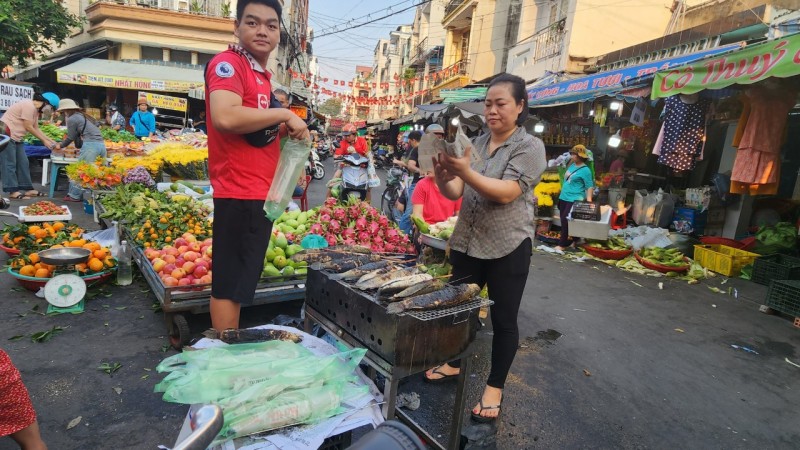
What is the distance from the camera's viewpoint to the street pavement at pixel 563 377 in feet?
9.07

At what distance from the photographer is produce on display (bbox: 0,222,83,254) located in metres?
4.71

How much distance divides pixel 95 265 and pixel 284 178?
3339 millimetres

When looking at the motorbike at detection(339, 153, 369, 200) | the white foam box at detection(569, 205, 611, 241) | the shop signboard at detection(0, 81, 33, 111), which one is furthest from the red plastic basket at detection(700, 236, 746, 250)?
the shop signboard at detection(0, 81, 33, 111)

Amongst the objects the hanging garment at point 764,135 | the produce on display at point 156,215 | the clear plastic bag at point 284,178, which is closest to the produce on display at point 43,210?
the produce on display at point 156,215

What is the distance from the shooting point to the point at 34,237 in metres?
4.82

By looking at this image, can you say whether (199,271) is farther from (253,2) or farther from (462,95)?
(462,95)

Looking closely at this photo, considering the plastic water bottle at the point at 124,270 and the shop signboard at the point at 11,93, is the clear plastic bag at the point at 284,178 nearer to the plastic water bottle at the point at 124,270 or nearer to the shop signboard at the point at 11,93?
the plastic water bottle at the point at 124,270

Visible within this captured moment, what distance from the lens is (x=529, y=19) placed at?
17.0m

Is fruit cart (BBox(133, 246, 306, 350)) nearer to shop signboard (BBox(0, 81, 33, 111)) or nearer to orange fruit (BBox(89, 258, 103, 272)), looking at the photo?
orange fruit (BBox(89, 258, 103, 272))

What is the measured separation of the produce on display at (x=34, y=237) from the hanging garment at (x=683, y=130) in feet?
28.6

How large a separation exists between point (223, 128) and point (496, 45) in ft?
77.3

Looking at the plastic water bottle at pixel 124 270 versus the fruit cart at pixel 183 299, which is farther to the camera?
the plastic water bottle at pixel 124 270

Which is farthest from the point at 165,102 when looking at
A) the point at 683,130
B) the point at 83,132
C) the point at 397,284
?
the point at 397,284

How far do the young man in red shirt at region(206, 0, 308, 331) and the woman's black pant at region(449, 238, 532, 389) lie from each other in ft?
4.32
